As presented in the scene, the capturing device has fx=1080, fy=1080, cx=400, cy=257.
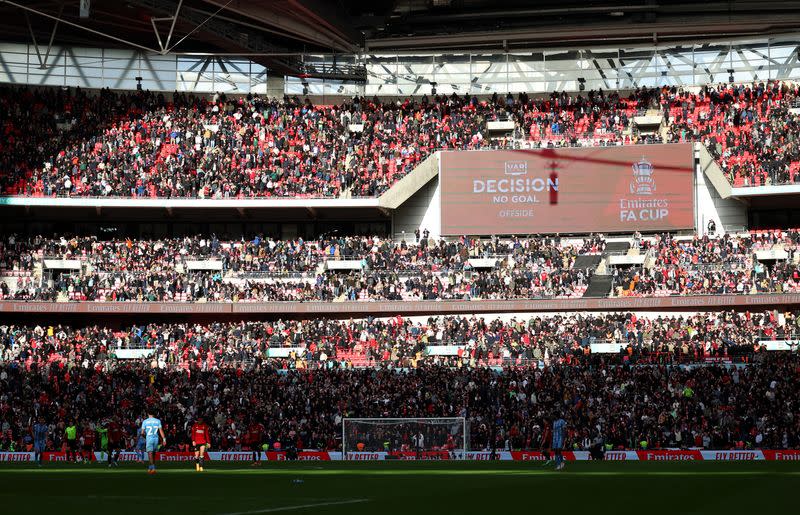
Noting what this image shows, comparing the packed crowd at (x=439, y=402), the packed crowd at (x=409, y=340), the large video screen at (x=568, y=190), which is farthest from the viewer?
the large video screen at (x=568, y=190)

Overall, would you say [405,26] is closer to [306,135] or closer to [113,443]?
[306,135]

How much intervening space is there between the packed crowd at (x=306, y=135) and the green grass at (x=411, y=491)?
3033 cm

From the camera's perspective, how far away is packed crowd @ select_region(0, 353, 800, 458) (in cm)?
3853

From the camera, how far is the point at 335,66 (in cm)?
6272

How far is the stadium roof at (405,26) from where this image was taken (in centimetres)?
5759

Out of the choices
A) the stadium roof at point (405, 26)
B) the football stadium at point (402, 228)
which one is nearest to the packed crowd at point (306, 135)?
the football stadium at point (402, 228)

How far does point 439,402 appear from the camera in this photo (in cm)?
4188

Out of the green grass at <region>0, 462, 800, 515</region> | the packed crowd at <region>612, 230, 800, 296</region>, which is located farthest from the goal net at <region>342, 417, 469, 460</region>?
the packed crowd at <region>612, 230, 800, 296</region>

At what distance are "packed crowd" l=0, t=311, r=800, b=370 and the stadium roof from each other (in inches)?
608

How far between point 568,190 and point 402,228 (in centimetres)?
945

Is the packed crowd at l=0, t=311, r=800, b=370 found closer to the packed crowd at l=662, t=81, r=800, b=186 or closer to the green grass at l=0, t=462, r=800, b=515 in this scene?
the packed crowd at l=662, t=81, r=800, b=186

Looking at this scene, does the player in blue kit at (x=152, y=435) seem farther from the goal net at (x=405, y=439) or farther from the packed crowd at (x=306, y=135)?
the packed crowd at (x=306, y=135)

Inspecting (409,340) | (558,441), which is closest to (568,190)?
(409,340)

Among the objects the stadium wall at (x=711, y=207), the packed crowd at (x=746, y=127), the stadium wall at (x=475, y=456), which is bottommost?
the stadium wall at (x=475, y=456)
